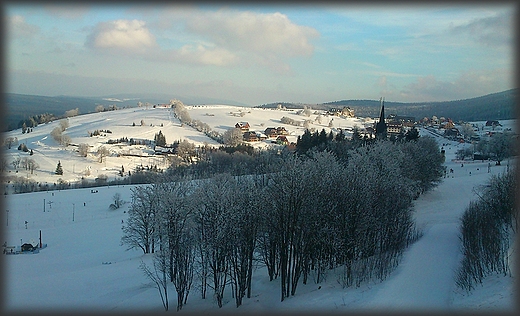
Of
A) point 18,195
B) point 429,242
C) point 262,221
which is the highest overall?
point 262,221

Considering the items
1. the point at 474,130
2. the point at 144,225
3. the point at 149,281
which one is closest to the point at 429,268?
the point at 149,281

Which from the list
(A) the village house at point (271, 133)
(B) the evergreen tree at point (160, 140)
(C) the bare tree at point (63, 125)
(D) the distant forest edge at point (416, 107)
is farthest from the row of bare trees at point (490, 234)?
(C) the bare tree at point (63, 125)

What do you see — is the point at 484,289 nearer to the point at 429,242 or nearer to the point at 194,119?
the point at 429,242

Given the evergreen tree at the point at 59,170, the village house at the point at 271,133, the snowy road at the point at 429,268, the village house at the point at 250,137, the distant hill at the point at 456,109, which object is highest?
the distant hill at the point at 456,109

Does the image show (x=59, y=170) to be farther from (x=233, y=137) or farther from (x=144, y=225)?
(x=144, y=225)

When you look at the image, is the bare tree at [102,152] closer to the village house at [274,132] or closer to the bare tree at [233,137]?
the bare tree at [233,137]

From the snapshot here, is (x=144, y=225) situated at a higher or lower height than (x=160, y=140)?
lower

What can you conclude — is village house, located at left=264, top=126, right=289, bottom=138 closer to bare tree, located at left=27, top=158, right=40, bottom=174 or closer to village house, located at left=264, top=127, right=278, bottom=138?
village house, located at left=264, top=127, right=278, bottom=138

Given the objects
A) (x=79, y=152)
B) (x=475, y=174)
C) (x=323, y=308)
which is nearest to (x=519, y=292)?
(x=323, y=308)

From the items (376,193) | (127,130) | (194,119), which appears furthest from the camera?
(194,119)
